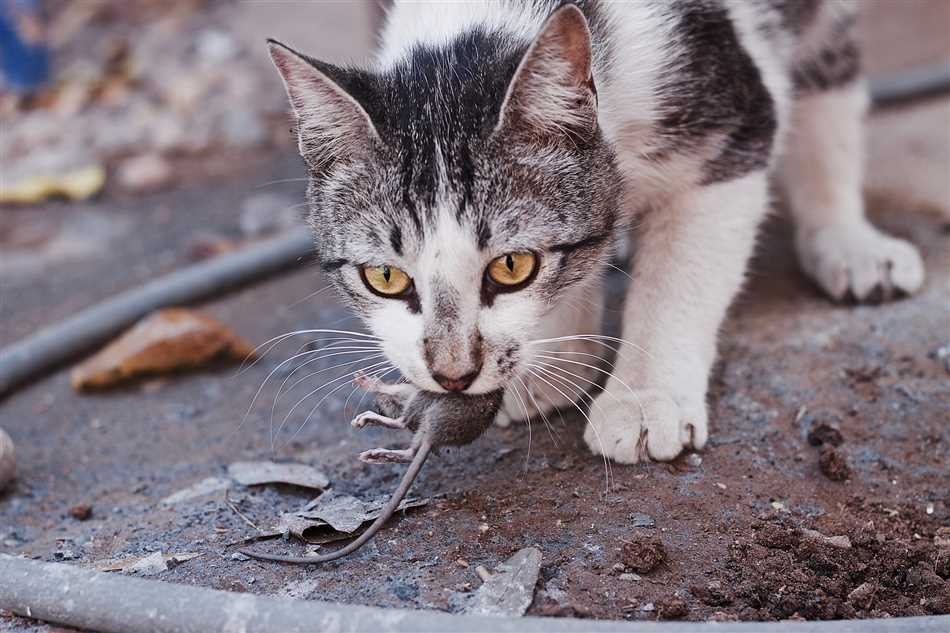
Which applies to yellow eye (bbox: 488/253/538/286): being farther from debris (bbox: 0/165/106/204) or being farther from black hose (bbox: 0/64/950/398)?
debris (bbox: 0/165/106/204)

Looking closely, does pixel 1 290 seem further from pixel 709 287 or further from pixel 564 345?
pixel 709 287

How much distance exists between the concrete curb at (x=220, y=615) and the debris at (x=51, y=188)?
9.89ft

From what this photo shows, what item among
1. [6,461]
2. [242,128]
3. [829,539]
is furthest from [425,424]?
[242,128]

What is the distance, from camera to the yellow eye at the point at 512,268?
182cm

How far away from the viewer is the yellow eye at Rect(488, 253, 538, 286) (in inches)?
71.5

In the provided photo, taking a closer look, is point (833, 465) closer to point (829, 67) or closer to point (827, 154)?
point (827, 154)

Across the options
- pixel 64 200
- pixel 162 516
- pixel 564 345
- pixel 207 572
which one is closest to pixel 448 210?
pixel 564 345

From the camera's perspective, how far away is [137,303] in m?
3.11

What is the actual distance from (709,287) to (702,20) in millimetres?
620

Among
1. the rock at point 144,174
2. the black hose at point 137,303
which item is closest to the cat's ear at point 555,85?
the black hose at point 137,303

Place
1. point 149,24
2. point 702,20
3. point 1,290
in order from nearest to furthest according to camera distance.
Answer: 1. point 702,20
2. point 1,290
3. point 149,24

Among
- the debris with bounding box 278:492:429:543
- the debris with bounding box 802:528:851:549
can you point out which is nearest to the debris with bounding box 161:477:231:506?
the debris with bounding box 278:492:429:543

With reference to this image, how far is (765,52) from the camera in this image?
2541mm

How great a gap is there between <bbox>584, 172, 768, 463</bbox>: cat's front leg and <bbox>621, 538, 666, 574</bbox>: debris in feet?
1.07
